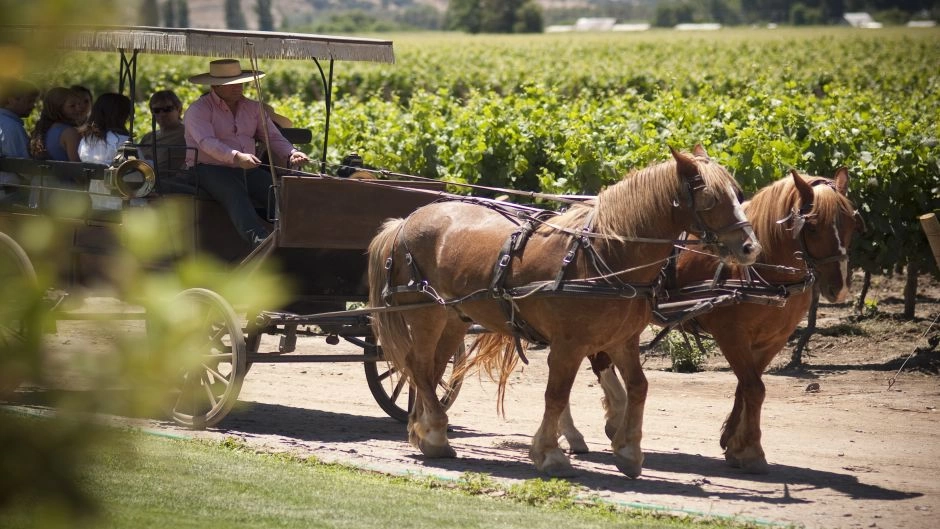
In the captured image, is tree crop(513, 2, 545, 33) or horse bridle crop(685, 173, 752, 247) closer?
horse bridle crop(685, 173, 752, 247)

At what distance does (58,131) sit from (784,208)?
224 inches

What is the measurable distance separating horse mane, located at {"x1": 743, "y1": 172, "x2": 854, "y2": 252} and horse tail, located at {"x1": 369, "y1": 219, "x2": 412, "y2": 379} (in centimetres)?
237

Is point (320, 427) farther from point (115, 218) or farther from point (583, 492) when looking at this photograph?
point (583, 492)

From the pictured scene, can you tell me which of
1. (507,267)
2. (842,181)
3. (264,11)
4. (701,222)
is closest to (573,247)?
(507,267)

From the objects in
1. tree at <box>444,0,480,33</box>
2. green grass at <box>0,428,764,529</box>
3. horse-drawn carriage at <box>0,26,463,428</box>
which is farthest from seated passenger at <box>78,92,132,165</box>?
tree at <box>444,0,480,33</box>

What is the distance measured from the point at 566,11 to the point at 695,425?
193m

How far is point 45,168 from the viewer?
343 inches

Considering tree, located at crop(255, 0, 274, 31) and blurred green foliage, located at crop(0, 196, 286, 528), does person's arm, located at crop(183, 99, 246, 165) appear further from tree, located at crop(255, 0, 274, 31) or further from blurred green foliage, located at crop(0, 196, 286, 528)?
tree, located at crop(255, 0, 274, 31)

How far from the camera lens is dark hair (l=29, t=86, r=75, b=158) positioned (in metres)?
9.50

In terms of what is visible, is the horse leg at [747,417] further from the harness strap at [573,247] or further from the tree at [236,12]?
the tree at [236,12]

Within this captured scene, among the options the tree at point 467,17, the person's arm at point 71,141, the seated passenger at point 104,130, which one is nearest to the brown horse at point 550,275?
the seated passenger at point 104,130

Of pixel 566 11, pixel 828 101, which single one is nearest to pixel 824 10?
pixel 566 11

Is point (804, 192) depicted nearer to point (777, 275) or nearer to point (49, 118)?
point (777, 275)

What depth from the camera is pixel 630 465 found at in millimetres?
7324
